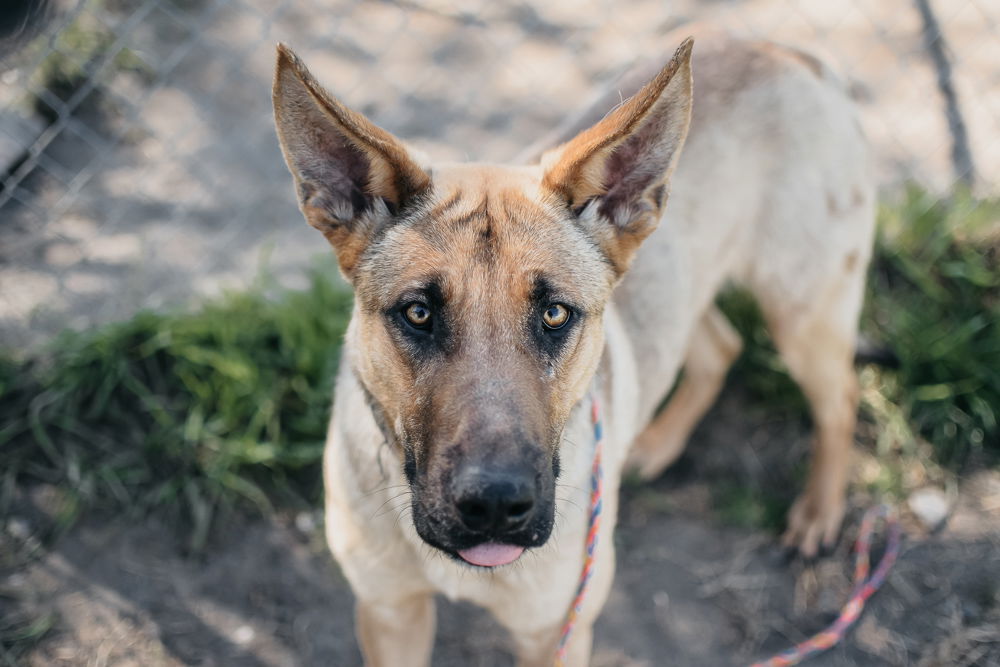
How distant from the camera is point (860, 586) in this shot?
379 cm

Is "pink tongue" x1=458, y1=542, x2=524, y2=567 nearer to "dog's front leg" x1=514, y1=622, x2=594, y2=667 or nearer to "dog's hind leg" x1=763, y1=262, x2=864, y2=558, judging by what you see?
"dog's front leg" x1=514, y1=622, x2=594, y2=667

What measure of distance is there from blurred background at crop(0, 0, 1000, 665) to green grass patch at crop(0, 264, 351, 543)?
0.05 ft

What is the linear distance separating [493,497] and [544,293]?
598mm

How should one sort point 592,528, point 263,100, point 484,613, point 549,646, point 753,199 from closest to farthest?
Result: point 592,528, point 549,646, point 753,199, point 484,613, point 263,100

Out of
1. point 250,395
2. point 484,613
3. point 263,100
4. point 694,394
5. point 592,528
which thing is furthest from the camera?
point 263,100

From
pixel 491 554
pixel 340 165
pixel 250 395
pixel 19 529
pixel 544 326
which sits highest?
pixel 340 165

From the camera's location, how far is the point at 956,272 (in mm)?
4457

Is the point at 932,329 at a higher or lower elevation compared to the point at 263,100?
lower

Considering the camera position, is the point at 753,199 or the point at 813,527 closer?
the point at 753,199

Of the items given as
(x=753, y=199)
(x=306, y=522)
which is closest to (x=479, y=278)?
(x=753, y=199)

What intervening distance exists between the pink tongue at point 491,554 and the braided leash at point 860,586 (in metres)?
1.91

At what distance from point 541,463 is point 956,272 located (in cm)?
349

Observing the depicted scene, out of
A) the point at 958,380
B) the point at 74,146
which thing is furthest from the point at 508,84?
the point at 958,380

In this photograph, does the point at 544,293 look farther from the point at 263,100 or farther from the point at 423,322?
the point at 263,100
